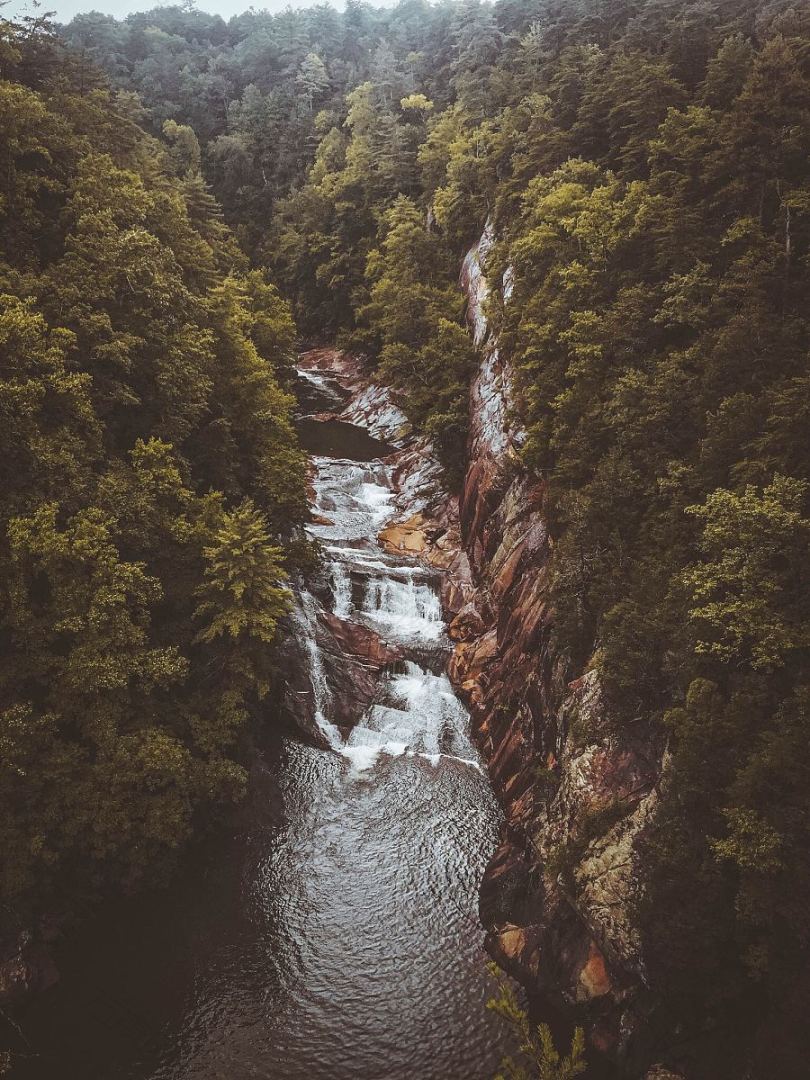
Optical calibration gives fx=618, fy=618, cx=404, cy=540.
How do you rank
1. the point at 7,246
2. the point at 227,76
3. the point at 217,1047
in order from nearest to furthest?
the point at 217,1047
the point at 7,246
the point at 227,76

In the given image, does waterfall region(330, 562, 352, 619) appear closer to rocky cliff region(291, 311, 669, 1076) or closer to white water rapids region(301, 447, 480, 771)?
white water rapids region(301, 447, 480, 771)

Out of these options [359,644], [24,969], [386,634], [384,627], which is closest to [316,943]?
[24,969]

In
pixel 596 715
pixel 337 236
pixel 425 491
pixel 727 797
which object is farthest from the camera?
pixel 337 236

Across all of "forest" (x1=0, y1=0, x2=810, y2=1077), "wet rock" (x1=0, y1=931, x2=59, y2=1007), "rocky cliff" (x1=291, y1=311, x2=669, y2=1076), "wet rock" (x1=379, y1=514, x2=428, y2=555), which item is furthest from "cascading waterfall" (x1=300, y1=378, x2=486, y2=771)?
"wet rock" (x1=0, y1=931, x2=59, y2=1007)

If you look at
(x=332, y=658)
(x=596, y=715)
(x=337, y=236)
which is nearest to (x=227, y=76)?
(x=337, y=236)

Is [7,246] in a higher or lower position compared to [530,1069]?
higher

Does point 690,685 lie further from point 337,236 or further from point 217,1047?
point 337,236

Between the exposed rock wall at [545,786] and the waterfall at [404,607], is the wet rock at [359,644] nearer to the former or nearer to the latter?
the waterfall at [404,607]
